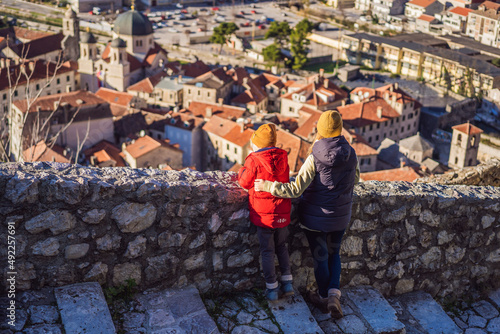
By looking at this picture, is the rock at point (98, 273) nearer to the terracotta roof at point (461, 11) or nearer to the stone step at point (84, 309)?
the stone step at point (84, 309)

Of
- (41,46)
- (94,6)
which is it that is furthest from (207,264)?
(94,6)

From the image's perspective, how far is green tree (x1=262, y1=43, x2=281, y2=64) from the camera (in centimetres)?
6444

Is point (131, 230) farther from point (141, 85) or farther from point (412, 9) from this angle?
point (412, 9)

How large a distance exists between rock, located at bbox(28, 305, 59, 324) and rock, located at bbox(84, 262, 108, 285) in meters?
0.35

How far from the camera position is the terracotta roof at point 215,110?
43.2 m

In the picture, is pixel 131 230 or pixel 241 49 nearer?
pixel 131 230

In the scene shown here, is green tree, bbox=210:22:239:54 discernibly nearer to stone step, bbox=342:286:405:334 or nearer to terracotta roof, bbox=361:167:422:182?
terracotta roof, bbox=361:167:422:182

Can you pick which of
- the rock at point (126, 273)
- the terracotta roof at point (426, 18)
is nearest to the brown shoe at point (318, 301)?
the rock at point (126, 273)

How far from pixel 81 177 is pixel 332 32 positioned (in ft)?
248

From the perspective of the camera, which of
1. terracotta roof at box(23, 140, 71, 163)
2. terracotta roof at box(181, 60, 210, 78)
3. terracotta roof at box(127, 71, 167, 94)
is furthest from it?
terracotta roof at box(181, 60, 210, 78)

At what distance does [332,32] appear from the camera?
254ft

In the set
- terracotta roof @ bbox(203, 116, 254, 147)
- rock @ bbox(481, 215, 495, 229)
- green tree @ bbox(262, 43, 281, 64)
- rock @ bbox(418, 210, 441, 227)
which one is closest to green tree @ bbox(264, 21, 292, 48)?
green tree @ bbox(262, 43, 281, 64)

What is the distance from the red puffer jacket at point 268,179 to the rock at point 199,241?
0.36 meters

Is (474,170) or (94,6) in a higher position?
(474,170)
